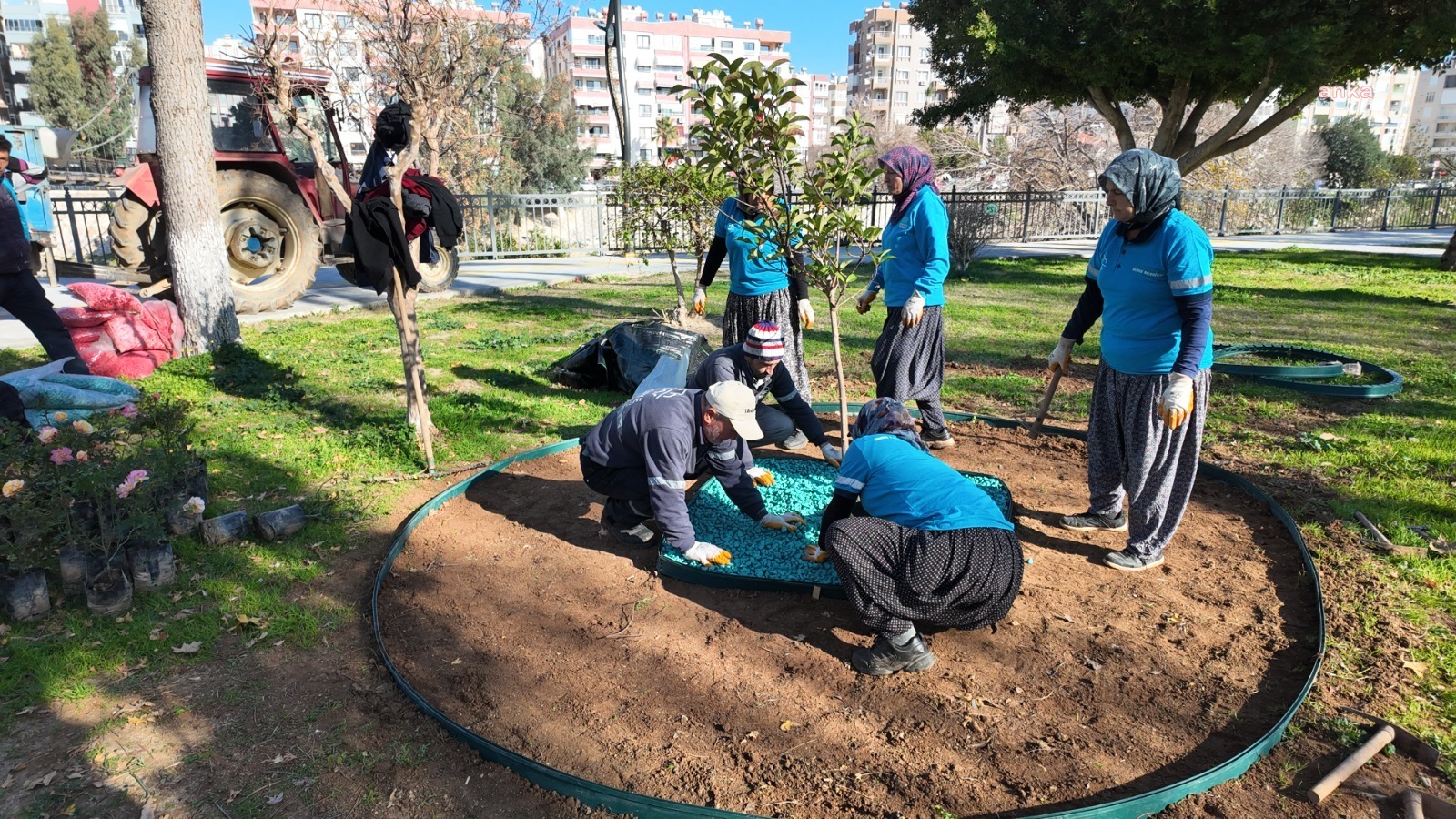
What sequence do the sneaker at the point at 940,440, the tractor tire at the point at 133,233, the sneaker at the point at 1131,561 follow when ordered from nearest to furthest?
the sneaker at the point at 1131,561, the sneaker at the point at 940,440, the tractor tire at the point at 133,233

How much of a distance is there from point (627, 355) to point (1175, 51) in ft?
28.9

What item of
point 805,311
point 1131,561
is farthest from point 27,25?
point 1131,561

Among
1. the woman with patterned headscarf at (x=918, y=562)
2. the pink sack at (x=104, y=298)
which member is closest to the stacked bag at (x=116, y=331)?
the pink sack at (x=104, y=298)

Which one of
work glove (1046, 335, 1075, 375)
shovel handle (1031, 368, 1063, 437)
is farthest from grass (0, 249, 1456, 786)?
work glove (1046, 335, 1075, 375)

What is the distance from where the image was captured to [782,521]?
373cm

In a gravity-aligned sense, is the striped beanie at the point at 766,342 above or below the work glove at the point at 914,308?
below

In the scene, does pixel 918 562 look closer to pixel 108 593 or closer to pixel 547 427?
pixel 108 593

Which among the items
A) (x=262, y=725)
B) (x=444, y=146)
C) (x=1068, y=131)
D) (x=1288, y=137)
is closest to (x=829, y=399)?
(x=262, y=725)

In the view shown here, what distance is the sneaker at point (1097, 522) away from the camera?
12.6 ft

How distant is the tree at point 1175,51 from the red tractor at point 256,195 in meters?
8.77

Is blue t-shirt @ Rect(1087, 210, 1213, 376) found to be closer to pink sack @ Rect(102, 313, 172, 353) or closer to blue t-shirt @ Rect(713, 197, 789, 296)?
blue t-shirt @ Rect(713, 197, 789, 296)

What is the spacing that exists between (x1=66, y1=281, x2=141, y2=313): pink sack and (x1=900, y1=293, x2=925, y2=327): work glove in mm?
5688

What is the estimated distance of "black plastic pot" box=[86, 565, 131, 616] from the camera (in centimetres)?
308

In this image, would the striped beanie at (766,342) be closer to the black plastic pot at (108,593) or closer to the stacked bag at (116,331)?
the black plastic pot at (108,593)
